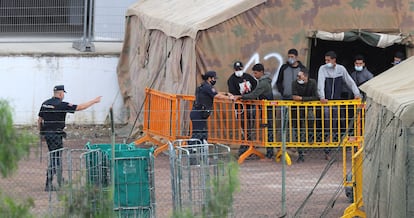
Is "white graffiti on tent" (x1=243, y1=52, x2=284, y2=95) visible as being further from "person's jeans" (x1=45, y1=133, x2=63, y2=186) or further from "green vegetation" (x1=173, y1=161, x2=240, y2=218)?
"green vegetation" (x1=173, y1=161, x2=240, y2=218)

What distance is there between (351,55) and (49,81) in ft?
20.4

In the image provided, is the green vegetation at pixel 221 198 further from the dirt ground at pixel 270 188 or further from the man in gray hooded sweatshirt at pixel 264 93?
the man in gray hooded sweatshirt at pixel 264 93

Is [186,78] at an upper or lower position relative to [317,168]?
upper

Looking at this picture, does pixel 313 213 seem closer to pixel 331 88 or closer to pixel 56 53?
pixel 331 88

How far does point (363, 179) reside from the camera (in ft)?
41.1

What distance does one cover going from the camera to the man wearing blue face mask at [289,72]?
18234mm

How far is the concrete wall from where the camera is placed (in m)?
22.4

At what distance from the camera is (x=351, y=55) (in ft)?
70.3

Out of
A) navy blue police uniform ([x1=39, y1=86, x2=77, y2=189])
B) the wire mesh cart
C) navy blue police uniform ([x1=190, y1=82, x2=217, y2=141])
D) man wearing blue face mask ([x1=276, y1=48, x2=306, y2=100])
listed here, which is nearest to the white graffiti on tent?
man wearing blue face mask ([x1=276, y1=48, x2=306, y2=100])

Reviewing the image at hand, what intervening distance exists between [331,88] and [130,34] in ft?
20.7

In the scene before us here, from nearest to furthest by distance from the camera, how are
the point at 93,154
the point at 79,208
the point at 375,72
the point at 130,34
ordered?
the point at 79,208 → the point at 93,154 → the point at 375,72 → the point at 130,34

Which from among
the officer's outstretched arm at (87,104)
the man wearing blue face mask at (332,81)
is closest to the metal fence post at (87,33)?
the man wearing blue face mask at (332,81)

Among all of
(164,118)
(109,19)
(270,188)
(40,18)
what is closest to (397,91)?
(270,188)

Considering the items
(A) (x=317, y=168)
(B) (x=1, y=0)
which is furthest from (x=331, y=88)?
(B) (x=1, y=0)
